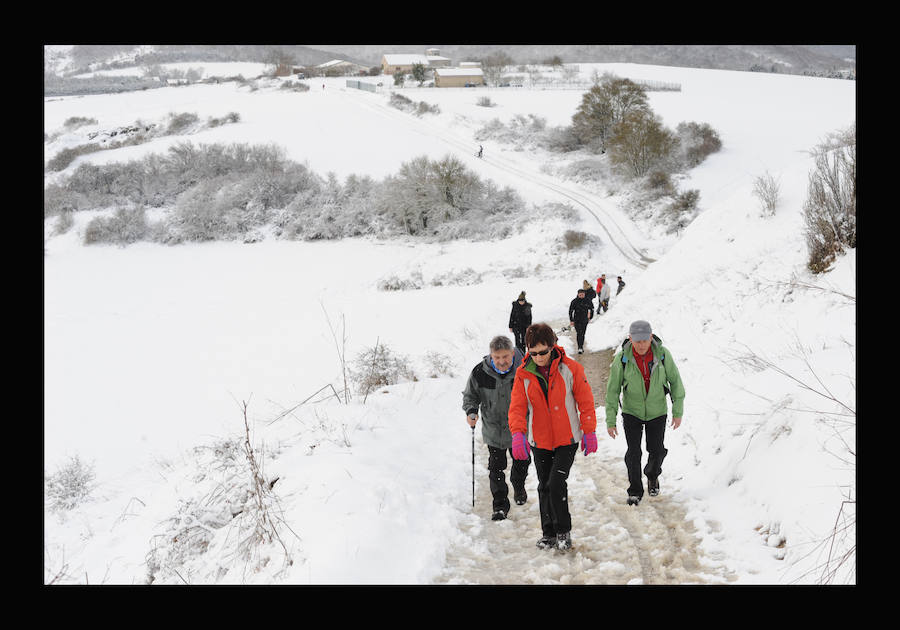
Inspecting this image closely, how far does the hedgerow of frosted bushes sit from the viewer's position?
3650 cm

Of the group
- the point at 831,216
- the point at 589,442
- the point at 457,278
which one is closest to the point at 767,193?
the point at 831,216

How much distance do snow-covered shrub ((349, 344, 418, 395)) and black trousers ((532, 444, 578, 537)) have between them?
5.60m

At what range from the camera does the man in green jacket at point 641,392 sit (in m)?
4.89

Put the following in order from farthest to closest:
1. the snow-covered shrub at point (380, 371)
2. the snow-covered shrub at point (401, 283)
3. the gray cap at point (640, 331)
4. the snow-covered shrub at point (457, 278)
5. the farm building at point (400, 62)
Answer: the farm building at point (400, 62) < the snow-covered shrub at point (457, 278) < the snow-covered shrub at point (401, 283) < the snow-covered shrub at point (380, 371) < the gray cap at point (640, 331)

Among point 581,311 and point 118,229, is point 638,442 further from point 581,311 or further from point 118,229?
point 118,229

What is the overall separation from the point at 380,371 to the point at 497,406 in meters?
5.77

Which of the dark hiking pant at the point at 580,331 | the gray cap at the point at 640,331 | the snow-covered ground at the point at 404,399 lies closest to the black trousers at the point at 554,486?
the snow-covered ground at the point at 404,399

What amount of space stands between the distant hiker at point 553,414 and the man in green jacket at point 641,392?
81cm

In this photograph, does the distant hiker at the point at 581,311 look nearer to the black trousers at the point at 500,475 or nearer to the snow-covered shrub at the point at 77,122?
the black trousers at the point at 500,475

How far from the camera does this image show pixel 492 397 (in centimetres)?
496

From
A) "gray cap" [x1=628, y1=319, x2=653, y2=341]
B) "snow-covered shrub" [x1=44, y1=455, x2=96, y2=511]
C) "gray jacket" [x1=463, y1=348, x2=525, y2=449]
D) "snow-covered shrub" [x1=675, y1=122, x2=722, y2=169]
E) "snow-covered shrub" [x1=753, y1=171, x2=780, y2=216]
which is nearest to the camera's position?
"gray cap" [x1=628, y1=319, x2=653, y2=341]

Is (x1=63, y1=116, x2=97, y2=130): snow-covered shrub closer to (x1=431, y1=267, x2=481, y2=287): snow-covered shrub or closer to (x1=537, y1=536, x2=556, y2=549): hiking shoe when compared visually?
(x1=431, y1=267, x2=481, y2=287): snow-covered shrub

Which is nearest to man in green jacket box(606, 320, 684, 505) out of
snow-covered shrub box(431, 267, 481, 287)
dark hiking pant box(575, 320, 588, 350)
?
dark hiking pant box(575, 320, 588, 350)

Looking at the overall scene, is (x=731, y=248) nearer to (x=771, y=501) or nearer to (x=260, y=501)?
(x=771, y=501)
